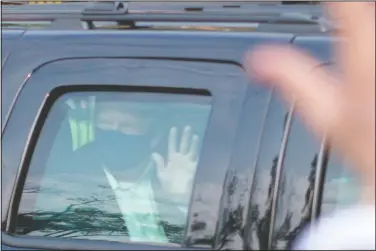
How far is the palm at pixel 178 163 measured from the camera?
2.40 metres

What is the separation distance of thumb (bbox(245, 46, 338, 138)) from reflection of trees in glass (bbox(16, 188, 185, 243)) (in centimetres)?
50

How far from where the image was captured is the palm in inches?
94.7

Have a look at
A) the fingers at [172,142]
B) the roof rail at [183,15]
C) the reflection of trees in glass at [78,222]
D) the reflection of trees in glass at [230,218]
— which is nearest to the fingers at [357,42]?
the roof rail at [183,15]

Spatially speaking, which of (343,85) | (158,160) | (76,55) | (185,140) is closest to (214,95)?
(185,140)

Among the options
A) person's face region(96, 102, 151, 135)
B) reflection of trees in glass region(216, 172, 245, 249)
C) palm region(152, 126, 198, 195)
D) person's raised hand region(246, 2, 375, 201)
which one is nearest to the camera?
person's raised hand region(246, 2, 375, 201)

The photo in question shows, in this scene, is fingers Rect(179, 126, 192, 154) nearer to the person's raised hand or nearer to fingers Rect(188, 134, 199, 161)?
fingers Rect(188, 134, 199, 161)

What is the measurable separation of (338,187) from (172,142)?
1.65 ft

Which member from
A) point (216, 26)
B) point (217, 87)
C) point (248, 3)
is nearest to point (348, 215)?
point (217, 87)

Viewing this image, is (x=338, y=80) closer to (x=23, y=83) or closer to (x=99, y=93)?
(x=99, y=93)

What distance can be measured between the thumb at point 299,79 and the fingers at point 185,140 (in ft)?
0.78

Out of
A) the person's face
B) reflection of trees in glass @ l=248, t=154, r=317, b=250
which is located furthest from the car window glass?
the person's face

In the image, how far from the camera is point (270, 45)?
7.88 ft

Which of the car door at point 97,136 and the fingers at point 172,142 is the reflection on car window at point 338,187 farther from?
the fingers at point 172,142

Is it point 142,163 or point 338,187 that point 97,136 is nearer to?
point 142,163
